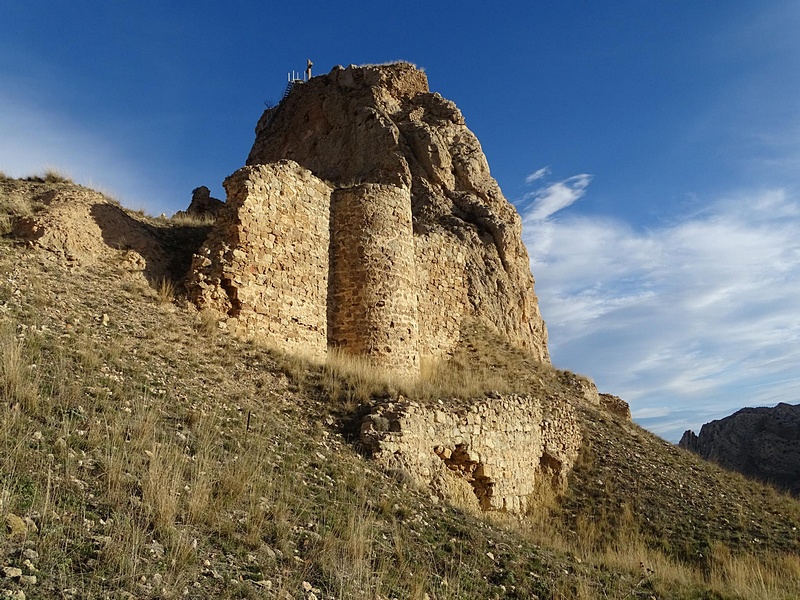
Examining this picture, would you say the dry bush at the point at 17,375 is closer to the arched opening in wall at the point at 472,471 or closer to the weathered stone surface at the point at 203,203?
the arched opening in wall at the point at 472,471

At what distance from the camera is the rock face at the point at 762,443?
24562mm

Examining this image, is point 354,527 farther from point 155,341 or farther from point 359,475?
point 155,341

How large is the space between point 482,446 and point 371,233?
5.60 meters

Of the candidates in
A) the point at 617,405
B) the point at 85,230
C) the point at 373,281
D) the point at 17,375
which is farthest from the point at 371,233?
the point at 617,405

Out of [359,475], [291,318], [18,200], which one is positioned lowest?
[359,475]

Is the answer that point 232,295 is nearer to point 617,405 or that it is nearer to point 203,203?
point 203,203

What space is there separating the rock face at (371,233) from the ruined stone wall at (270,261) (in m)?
0.03

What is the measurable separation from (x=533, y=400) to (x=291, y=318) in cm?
557

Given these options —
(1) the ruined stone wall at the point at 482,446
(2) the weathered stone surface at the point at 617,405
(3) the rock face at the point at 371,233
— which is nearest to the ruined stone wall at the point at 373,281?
(3) the rock face at the point at 371,233

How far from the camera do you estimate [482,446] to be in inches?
432

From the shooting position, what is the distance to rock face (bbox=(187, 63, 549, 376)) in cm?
1192

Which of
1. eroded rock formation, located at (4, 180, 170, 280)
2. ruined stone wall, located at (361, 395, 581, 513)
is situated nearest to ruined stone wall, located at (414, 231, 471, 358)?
ruined stone wall, located at (361, 395, 581, 513)

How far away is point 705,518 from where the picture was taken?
11648mm

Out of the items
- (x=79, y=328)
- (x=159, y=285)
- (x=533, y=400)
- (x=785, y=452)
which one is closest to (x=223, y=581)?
(x=79, y=328)
